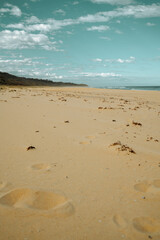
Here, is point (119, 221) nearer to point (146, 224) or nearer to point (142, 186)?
point (146, 224)

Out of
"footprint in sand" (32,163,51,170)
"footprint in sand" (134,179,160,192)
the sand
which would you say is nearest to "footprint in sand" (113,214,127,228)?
the sand

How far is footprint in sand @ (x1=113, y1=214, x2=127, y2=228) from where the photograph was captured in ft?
5.52

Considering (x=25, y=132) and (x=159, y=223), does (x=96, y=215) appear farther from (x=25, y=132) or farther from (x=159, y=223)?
(x=25, y=132)

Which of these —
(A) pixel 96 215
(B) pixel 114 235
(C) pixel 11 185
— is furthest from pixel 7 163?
(B) pixel 114 235

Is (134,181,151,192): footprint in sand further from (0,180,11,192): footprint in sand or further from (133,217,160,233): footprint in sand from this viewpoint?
(0,180,11,192): footprint in sand

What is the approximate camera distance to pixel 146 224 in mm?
1709

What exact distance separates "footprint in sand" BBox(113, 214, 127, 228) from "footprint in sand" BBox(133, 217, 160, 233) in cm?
10

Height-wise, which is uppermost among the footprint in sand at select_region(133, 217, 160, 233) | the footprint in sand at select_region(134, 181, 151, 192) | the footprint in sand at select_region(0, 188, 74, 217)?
the footprint in sand at select_region(134, 181, 151, 192)

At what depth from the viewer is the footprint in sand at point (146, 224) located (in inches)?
65.1

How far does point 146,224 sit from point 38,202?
1.10 m

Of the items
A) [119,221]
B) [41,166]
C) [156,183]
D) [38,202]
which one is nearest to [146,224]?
[119,221]

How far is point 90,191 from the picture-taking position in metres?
2.16

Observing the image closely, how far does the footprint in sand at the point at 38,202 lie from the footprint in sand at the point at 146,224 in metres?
0.63

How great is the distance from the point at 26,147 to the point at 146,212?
2.32 metres
